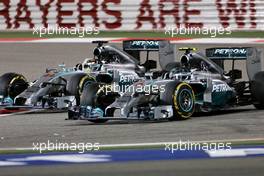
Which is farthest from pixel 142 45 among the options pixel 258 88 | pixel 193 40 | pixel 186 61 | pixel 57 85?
pixel 193 40

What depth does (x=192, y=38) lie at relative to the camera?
29078 millimetres

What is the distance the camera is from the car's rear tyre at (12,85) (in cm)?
1558

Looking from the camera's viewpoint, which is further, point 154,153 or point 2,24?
point 2,24

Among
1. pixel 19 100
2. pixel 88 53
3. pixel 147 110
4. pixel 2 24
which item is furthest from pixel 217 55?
pixel 2 24

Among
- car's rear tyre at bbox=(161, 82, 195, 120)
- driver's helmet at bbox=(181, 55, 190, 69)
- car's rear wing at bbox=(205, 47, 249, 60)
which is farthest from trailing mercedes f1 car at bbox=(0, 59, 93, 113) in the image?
car's rear tyre at bbox=(161, 82, 195, 120)

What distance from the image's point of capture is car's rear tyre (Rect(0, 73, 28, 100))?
51.1 ft

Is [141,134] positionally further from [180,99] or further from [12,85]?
[12,85]

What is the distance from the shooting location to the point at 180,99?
1323 centimetres

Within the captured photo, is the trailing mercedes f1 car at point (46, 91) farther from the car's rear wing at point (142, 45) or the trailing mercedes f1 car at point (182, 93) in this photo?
the car's rear wing at point (142, 45)

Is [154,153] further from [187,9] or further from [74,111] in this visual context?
[187,9]

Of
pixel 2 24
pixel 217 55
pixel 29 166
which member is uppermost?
pixel 2 24

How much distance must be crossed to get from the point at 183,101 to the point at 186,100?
0.07 meters

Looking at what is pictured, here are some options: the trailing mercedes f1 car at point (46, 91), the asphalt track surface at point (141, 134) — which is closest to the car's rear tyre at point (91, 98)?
the asphalt track surface at point (141, 134)

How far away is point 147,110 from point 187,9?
16972mm
